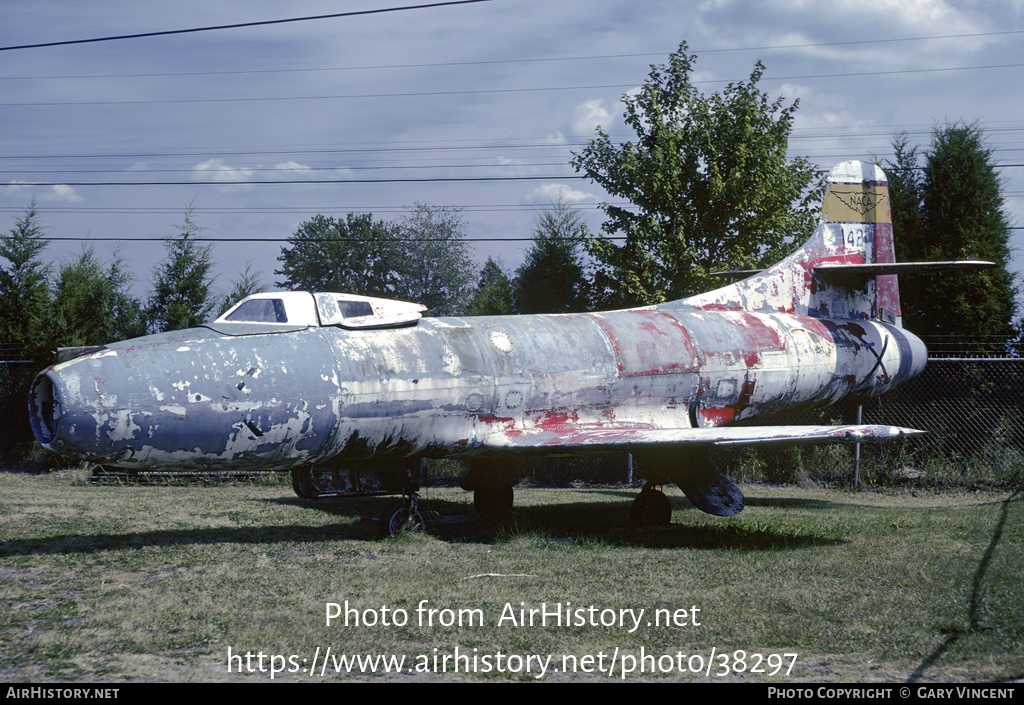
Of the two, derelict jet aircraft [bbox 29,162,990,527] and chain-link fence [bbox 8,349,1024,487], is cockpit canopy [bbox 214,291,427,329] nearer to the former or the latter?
derelict jet aircraft [bbox 29,162,990,527]

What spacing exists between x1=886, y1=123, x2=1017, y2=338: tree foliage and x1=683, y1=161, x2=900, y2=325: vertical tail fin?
4.22 metres

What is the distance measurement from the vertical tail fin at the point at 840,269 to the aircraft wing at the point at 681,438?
325 cm

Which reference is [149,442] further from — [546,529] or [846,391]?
[846,391]

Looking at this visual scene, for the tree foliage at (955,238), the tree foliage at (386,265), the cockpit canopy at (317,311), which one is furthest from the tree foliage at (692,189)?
the tree foliage at (386,265)

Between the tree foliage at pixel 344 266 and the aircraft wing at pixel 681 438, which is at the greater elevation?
the tree foliage at pixel 344 266

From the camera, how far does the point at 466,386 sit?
909 centimetres

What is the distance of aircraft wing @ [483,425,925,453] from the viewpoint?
8617 mm

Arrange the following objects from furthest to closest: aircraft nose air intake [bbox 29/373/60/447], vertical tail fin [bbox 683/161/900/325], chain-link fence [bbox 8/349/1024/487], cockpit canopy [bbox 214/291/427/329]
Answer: chain-link fence [bbox 8/349/1024/487] → vertical tail fin [bbox 683/161/900/325] → cockpit canopy [bbox 214/291/427/329] → aircraft nose air intake [bbox 29/373/60/447]

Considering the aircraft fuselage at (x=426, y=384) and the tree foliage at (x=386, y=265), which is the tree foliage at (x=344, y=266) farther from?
the aircraft fuselage at (x=426, y=384)

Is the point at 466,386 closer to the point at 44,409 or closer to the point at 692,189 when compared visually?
the point at 44,409

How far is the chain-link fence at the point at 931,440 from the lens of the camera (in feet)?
48.4

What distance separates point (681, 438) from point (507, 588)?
2.74 meters

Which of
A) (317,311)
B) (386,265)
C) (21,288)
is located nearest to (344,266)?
(386,265)

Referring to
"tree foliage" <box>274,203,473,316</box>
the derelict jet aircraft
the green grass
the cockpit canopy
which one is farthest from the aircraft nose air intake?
"tree foliage" <box>274,203,473,316</box>
